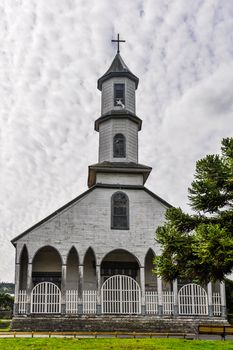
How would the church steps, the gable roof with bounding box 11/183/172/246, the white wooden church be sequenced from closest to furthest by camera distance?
the church steps → the white wooden church → the gable roof with bounding box 11/183/172/246

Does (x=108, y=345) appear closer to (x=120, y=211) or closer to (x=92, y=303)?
(x=92, y=303)

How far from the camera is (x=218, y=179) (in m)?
19.0

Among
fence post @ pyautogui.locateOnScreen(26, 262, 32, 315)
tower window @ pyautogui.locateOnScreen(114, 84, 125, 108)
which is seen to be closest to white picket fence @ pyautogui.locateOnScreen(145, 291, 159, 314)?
fence post @ pyautogui.locateOnScreen(26, 262, 32, 315)

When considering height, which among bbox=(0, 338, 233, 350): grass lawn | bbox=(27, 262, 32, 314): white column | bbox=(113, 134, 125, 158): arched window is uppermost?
bbox=(113, 134, 125, 158): arched window

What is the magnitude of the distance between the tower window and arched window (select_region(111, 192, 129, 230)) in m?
7.98

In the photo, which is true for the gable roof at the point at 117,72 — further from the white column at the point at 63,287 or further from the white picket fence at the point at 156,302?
the white picket fence at the point at 156,302

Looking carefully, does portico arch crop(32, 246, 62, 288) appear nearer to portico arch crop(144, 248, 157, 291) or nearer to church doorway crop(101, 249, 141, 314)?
church doorway crop(101, 249, 141, 314)

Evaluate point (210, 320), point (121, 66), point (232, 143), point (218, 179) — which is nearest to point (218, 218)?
point (218, 179)

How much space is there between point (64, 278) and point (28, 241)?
335 centimetres

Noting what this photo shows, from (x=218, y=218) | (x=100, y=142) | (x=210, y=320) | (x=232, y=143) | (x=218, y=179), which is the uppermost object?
(x=100, y=142)

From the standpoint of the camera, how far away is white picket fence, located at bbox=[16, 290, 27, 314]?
2866 centimetres

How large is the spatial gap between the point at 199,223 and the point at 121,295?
12331 mm

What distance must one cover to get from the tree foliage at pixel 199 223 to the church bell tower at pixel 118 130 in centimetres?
1373

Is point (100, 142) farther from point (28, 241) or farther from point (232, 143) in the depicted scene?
point (232, 143)
